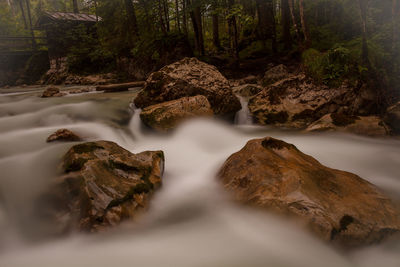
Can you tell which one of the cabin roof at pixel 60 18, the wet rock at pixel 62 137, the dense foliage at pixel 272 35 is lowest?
the wet rock at pixel 62 137

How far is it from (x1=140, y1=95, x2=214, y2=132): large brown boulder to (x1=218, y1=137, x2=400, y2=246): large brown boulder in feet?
8.29

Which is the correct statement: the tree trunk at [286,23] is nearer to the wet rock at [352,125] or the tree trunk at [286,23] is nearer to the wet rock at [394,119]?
the wet rock at [352,125]

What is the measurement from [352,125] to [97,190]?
5488 mm

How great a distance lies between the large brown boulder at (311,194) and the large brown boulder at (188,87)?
3.40 meters

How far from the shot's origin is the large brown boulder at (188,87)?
6.70 m

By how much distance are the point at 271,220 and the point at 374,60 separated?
6955 millimetres

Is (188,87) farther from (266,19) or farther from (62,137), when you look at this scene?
(266,19)

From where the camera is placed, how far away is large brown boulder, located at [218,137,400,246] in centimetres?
241

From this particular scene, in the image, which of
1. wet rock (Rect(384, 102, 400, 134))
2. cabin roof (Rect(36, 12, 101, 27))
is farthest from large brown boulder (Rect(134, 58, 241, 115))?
cabin roof (Rect(36, 12, 101, 27))

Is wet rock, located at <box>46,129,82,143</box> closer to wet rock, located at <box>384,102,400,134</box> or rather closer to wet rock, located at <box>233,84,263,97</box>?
wet rock, located at <box>233,84,263,97</box>

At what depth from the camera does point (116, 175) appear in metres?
3.14

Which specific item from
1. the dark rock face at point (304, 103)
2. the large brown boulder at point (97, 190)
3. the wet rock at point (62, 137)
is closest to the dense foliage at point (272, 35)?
the dark rock face at point (304, 103)

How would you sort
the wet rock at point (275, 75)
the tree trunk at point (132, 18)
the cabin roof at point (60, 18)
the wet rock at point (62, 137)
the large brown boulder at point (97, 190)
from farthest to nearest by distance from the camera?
the cabin roof at point (60, 18) → the tree trunk at point (132, 18) → the wet rock at point (275, 75) → the wet rock at point (62, 137) → the large brown boulder at point (97, 190)

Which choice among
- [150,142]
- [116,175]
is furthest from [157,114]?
[116,175]
